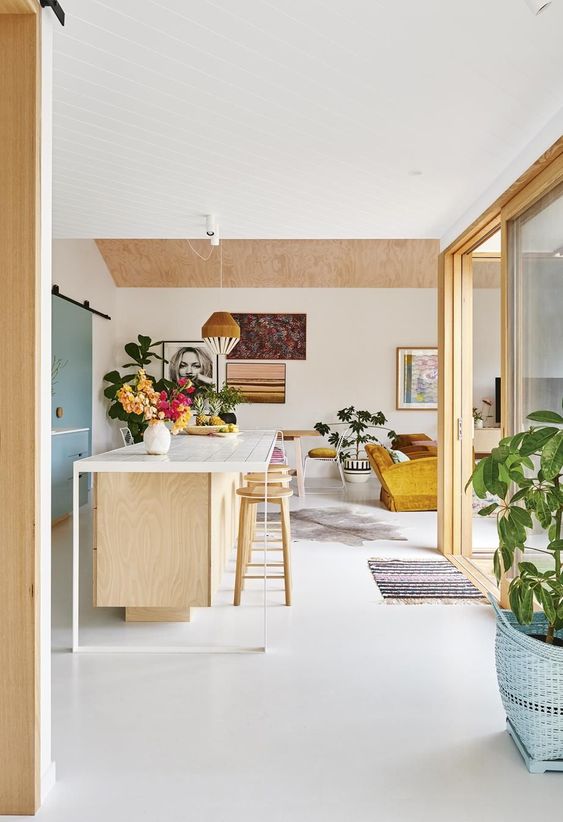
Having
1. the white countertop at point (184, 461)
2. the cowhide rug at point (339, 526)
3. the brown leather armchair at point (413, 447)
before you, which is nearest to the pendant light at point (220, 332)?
the cowhide rug at point (339, 526)

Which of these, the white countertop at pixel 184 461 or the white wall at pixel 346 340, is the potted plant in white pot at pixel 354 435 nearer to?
the white wall at pixel 346 340

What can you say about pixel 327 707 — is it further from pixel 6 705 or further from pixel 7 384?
pixel 7 384

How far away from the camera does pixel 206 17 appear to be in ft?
7.45

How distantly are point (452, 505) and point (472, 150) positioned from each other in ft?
8.60

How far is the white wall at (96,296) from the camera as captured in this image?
7605mm

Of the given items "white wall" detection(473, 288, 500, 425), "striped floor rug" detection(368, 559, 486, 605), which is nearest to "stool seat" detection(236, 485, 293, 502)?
"striped floor rug" detection(368, 559, 486, 605)

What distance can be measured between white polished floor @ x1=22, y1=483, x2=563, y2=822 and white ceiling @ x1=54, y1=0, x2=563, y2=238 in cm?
238

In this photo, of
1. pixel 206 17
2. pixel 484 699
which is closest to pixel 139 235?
pixel 206 17

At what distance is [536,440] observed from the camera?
220 centimetres

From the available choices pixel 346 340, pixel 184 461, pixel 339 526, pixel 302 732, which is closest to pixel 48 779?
pixel 302 732

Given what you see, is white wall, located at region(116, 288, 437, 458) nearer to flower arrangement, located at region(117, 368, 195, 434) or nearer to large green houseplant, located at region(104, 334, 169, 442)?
large green houseplant, located at region(104, 334, 169, 442)

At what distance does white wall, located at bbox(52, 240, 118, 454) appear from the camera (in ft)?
25.0

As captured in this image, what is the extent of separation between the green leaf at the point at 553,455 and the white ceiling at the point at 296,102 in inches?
52.7

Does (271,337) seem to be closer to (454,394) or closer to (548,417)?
(454,394)
